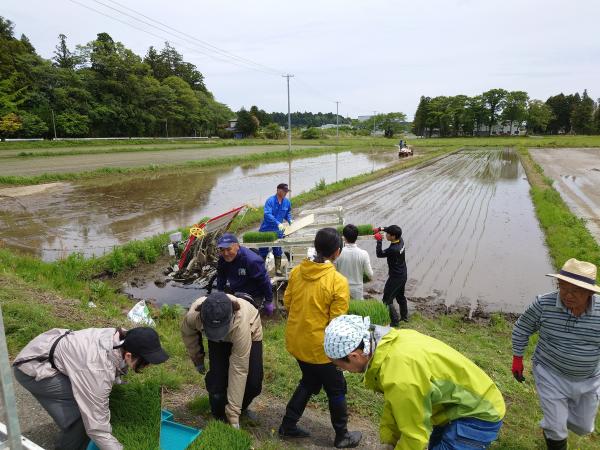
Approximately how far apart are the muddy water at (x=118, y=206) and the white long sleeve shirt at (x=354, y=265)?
7260mm

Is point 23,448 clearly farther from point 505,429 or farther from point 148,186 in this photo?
point 148,186

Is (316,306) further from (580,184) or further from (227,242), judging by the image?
(580,184)

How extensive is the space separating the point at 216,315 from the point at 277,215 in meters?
4.87

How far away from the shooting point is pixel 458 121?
271ft

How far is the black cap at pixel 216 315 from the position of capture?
8.65 ft

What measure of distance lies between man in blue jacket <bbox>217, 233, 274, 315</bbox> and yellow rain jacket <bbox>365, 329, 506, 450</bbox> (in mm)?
2322

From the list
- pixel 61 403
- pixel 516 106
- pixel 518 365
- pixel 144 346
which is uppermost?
pixel 516 106

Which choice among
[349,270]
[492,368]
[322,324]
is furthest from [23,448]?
[492,368]

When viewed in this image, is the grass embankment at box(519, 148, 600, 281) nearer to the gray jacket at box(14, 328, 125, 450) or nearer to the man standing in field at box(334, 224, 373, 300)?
the man standing in field at box(334, 224, 373, 300)

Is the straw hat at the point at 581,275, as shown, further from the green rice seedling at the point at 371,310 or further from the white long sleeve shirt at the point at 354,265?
the white long sleeve shirt at the point at 354,265

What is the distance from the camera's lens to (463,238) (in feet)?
36.9

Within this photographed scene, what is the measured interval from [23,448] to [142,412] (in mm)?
880

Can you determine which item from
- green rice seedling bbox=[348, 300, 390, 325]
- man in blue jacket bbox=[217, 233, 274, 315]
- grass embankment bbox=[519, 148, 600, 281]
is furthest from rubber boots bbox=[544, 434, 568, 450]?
grass embankment bbox=[519, 148, 600, 281]

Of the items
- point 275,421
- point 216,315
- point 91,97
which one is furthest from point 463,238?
point 91,97
